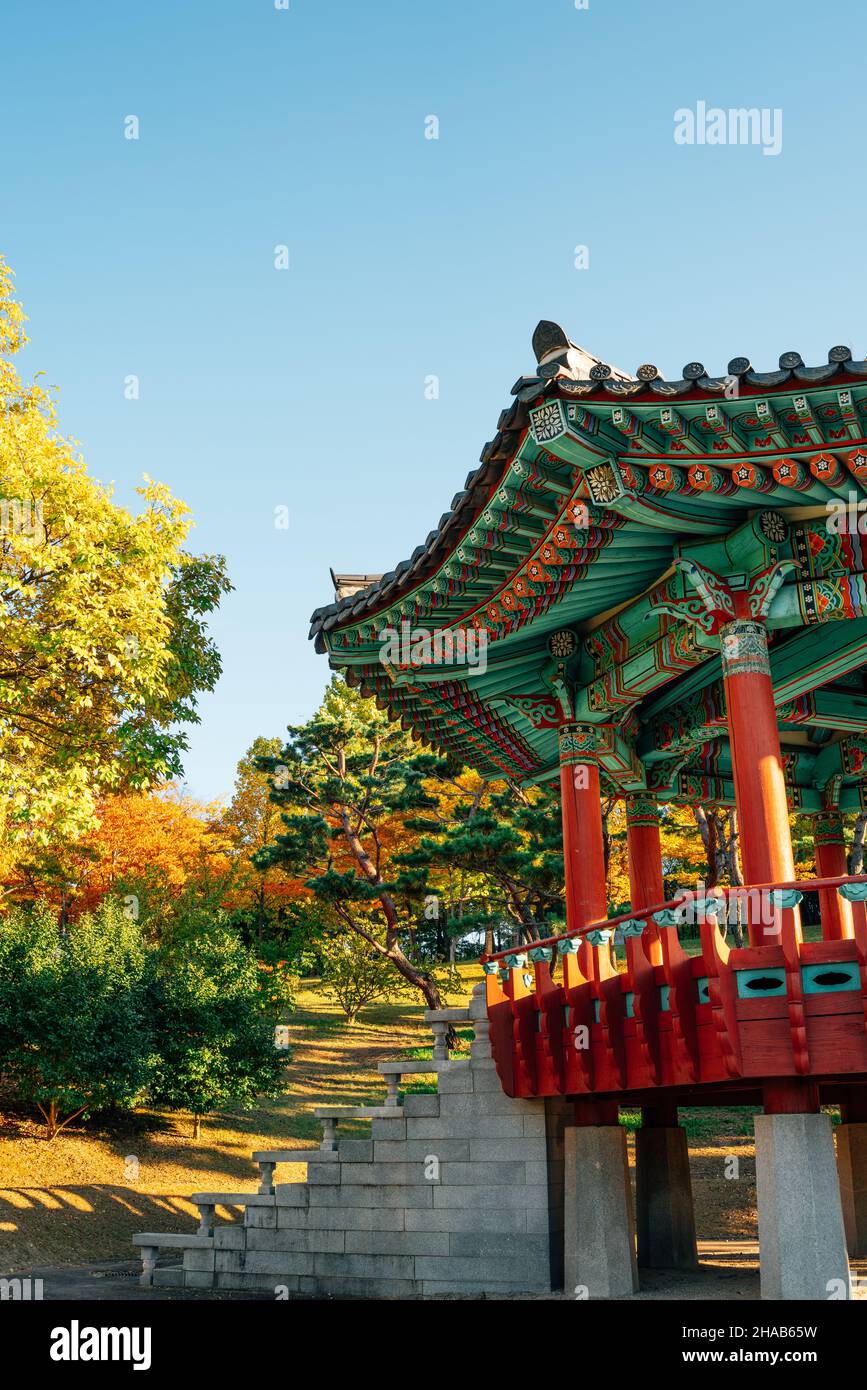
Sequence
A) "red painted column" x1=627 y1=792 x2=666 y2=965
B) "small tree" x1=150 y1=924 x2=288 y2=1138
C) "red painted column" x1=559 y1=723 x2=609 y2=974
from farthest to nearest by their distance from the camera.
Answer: "small tree" x1=150 y1=924 x2=288 y2=1138
"red painted column" x1=627 y1=792 x2=666 y2=965
"red painted column" x1=559 y1=723 x2=609 y2=974

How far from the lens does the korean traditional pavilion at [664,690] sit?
8.21m

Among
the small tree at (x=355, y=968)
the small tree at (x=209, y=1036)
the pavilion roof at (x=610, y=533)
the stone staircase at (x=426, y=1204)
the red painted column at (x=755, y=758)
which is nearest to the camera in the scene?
the pavilion roof at (x=610, y=533)

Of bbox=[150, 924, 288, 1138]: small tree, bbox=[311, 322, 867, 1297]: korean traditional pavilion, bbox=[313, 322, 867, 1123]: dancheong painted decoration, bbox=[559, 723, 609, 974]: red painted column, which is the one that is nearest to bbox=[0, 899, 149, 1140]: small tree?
bbox=[150, 924, 288, 1138]: small tree

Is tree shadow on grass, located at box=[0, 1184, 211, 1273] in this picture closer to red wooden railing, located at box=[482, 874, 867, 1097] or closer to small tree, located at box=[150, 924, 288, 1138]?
small tree, located at box=[150, 924, 288, 1138]

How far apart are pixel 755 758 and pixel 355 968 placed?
25.0 meters

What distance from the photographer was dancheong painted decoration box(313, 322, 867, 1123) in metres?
8.31

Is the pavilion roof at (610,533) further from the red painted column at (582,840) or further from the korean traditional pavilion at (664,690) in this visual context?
the red painted column at (582,840)

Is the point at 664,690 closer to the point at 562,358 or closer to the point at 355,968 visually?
the point at 562,358

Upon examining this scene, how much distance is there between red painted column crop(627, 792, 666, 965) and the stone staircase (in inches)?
109

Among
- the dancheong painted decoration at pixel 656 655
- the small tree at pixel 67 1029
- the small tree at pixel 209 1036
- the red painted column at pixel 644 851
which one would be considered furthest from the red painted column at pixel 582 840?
the small tree at pixel 209 1036

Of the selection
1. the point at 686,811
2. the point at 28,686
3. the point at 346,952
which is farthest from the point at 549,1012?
the point at 346,952

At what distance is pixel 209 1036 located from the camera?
22.7 metres

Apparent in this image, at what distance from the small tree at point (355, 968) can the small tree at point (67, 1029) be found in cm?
1106
